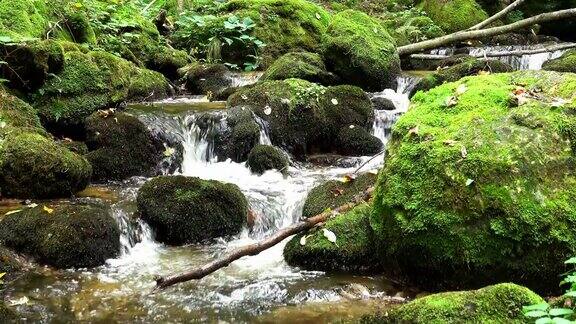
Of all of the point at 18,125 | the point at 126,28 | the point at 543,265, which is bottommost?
the point at 543,265

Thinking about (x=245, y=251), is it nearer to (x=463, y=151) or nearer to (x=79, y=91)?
(x=463, y=151)

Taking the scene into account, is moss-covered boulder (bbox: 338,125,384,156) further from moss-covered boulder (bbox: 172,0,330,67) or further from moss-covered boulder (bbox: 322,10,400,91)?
moss-covered boulder (bbox: 172,0,330,67)

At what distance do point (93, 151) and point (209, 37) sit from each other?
8157 millimetres

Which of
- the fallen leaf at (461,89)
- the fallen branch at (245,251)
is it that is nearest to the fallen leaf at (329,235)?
the fallen branch at (245,251)

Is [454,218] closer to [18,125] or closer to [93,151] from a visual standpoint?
[93,151]

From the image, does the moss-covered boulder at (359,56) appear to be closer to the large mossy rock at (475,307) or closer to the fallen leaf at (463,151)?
the fallen leaf at (463,151)

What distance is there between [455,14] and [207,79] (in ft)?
36.8

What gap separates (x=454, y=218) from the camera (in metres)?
4.20

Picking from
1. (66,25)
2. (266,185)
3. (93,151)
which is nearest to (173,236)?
(266,185)

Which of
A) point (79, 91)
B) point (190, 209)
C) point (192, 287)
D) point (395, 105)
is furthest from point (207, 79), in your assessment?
point (192, 287)

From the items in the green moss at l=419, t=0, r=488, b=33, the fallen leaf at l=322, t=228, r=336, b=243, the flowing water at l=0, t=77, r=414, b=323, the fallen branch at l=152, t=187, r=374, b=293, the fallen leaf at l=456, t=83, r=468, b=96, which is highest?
the green moss at l=419, t=0, r=488, b=33

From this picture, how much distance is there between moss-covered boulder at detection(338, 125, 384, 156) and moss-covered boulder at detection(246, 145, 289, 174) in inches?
55.1

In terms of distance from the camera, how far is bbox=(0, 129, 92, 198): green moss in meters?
6.26

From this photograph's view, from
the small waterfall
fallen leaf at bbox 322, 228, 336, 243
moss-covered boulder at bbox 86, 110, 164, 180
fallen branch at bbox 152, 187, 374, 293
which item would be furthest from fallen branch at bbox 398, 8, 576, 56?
fallen leaf at bbox 322, 228, 336, 243
